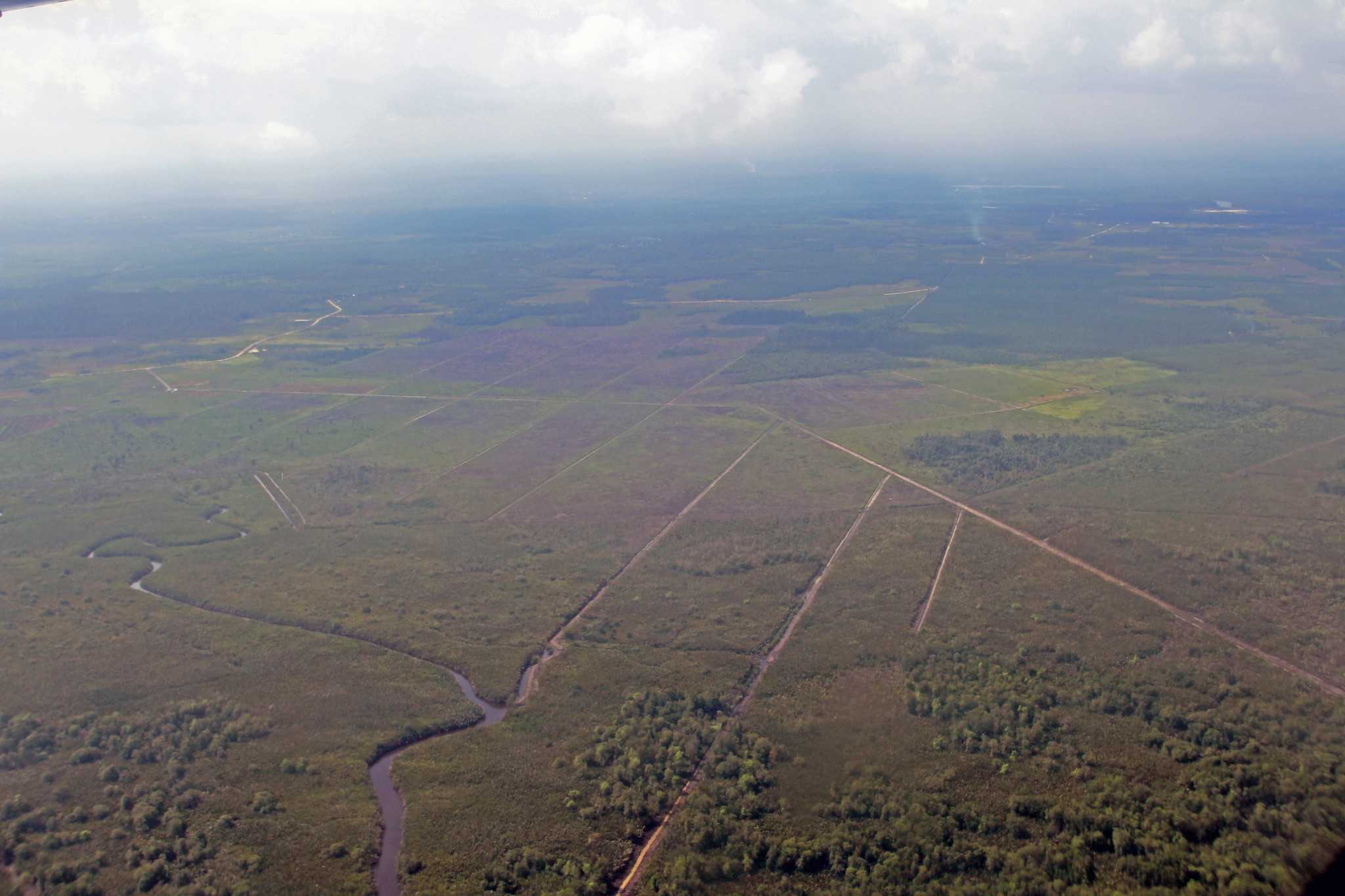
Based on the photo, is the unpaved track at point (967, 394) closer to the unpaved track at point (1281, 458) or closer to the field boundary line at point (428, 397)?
the field boundary line at point (428, 397)

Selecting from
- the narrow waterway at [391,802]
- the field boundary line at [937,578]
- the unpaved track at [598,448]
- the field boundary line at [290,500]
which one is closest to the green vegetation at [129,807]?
the narrow waterway at [391,802]

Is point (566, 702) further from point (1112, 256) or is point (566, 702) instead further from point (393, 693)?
point (1112, 256)

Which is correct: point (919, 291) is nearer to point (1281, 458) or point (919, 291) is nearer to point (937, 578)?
point (1281, 458)

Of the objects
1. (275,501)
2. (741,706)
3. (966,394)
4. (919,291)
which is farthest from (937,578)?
(919,291)

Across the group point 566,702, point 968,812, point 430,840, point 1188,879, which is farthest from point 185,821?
point 1188,879

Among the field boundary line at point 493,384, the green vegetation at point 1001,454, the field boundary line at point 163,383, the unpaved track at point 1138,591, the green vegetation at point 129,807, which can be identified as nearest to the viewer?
the green vegetation at point 129,807

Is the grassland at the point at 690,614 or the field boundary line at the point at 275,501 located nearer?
the grassland at the point at 690,614
